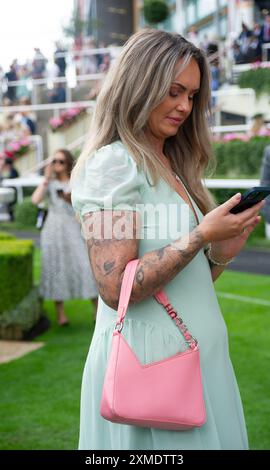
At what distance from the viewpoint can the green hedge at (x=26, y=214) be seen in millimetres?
17641

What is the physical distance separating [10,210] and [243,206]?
17.3m

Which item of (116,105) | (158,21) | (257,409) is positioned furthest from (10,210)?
(116,105)

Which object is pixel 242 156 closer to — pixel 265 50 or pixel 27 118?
pixel 265 50

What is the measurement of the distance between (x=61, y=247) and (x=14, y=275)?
70 centimetres

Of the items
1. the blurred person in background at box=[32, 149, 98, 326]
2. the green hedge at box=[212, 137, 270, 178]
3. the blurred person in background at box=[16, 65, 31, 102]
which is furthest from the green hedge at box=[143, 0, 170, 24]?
the blurred person in background at box=[32, 149, 98, 326]

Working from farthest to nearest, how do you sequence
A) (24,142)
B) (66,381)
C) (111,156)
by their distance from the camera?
1. (24,142)
2. (66,381)
3. (111,156)

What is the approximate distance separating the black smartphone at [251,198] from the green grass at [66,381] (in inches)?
93.4

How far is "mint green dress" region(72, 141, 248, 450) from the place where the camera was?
1872 millimetres

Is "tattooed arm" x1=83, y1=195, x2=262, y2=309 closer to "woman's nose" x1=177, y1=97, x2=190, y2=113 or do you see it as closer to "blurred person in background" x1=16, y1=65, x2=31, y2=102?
"woman's nose" x1=177, y1=97, x2=190, y2=113

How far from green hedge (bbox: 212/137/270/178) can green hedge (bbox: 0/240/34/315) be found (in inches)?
336

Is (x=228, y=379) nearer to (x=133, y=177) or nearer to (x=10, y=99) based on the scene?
(x=133, y=177)

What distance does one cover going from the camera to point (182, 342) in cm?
189

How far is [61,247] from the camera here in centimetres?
711

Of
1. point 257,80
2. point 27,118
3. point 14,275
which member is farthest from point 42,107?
point 14,275
